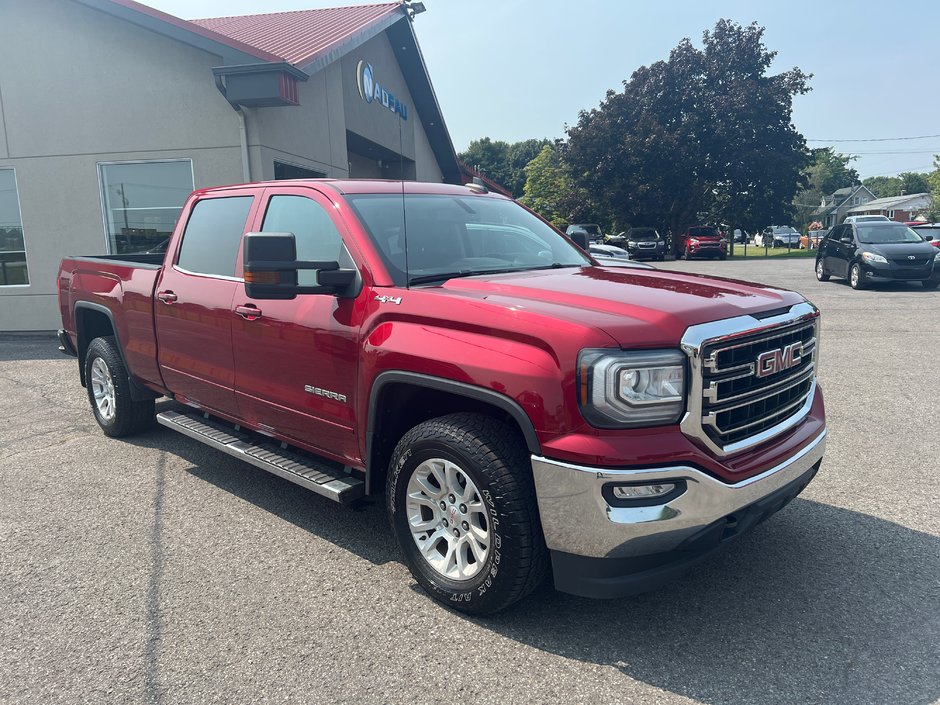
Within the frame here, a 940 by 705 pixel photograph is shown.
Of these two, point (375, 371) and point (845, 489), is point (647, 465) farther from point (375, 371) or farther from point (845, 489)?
point (845, 489)

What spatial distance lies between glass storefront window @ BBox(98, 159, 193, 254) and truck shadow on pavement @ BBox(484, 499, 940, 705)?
33.7ft

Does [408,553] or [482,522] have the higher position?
[482,522]

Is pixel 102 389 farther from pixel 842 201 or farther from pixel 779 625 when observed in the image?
pixel 842 201

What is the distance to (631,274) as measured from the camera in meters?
3.88

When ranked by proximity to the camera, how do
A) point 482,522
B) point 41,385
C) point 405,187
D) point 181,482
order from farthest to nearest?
point 41,385, point 181,482, point 405,187, point 482,522

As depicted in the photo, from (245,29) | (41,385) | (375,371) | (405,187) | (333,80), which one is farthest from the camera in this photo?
(245,29)

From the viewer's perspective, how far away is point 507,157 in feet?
353

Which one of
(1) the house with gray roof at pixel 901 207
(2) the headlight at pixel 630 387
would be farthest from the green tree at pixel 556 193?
(1) the house with gray roof at pixel 901 207

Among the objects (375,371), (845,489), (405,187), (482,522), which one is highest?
(405,187)

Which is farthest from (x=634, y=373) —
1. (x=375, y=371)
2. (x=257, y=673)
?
(x=257, y=673)

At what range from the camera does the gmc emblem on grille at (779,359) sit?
3025 millimetres

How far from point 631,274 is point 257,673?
8.63 feet

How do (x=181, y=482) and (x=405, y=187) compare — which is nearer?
Result: (x=405, y=187)

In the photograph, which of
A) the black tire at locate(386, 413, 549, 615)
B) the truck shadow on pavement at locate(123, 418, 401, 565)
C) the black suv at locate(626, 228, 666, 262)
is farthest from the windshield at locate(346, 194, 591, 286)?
the black suv at locate(626, 228, 666, 262)
